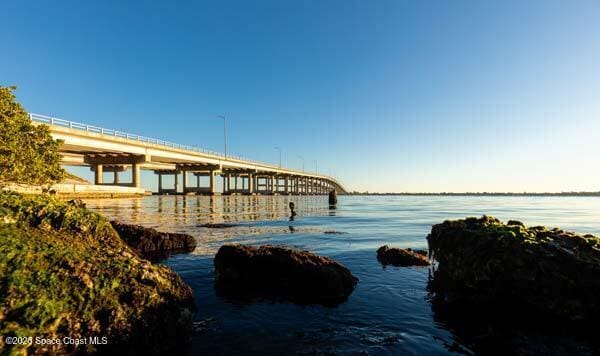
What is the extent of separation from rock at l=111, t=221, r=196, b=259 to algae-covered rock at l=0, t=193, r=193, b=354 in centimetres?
593

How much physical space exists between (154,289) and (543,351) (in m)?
6.31

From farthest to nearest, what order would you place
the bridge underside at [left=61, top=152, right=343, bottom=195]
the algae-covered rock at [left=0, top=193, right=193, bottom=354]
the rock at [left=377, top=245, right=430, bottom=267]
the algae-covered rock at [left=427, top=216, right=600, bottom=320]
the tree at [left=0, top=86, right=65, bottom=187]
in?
the bridge underside at [left=61, top=152, right=343, bottom=195]
the tree at [left=0, top=86, right=65, bottom=187]
the rock at [left=377, top=245, right=430, bottom=267]
the algae-covered rock at [left=427, top=216, right=600, bottom=320]
the algae-covered rock at [left=0, top=193, right=193, bottom=354]

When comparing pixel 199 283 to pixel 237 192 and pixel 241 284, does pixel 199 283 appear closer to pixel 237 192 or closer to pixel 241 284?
pixel 241 284

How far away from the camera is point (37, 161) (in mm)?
18453

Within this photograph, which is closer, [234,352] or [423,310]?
[234,352]

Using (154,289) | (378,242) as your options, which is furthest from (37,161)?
(378,242)

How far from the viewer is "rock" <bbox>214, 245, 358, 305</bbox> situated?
738 centimetres

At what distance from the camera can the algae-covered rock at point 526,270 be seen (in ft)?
18.7

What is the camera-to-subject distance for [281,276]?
7.96 meters

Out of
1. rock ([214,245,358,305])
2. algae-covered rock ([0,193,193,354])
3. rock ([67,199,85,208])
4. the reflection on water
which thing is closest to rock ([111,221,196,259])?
the reflection on water

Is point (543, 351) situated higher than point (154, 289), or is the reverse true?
point (154, 289)

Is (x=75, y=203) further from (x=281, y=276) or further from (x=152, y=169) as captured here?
(x=152, y=169)

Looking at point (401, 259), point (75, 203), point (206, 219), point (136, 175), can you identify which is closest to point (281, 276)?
point (401, 259)

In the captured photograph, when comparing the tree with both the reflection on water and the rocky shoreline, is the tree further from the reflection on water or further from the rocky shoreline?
the rocky shoreline
